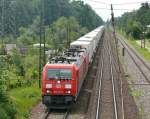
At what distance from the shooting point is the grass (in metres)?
22.3

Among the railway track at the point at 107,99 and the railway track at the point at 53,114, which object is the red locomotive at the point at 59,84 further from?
the railway track at the point at 107,99

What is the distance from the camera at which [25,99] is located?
2538 centimetres

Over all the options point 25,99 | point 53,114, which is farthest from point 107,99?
point 53,114

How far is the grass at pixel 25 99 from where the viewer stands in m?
22.3

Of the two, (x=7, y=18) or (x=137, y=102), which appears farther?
(x=7, y=18)

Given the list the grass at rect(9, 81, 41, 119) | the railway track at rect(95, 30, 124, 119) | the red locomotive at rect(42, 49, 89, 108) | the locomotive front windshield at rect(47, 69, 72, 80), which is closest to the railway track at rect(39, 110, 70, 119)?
the red locomotive at rect(42, 49, 89, 108)

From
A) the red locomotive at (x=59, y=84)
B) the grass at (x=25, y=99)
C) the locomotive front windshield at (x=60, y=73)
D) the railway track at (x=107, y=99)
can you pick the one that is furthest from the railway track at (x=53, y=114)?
the locomotive front windshield at (x=60, y=73)

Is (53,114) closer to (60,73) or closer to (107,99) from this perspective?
(60,73)

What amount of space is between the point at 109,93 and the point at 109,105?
13.8 ft

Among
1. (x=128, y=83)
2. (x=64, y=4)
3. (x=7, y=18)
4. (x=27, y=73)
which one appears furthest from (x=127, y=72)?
(x=64, y=4)

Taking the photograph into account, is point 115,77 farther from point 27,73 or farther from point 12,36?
point 12,36

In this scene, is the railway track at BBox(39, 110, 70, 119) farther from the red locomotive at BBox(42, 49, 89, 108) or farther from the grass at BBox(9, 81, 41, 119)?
the grass at BBox(9, 81, 41, 119)

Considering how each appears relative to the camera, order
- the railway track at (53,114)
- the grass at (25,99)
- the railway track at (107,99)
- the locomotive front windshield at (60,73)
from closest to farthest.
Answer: the railway track at (53,114), the grass at (25,99), the railway track at (107,99), the locomotive front windshield at (60,73)

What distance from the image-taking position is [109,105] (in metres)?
25.5
